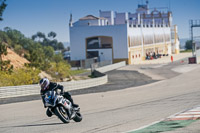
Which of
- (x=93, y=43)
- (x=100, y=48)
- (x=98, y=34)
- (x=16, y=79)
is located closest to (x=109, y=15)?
(x=93, y=43)

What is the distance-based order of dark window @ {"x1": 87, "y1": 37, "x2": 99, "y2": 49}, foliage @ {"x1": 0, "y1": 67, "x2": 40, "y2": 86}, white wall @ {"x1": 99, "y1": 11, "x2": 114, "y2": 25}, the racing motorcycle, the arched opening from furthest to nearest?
1. white wall @ {"x1": 99, "y1": 11, "x2": 114, "y2": 25}
2. dark window @ {"x1": 87, "y1": 37, "x2": 99, "y2": 49}
3. the arched opening
4. foliage @ {"x1": 0, "y1": 67, "x2": 40, "y2": 86}
5. the racing motorcycle

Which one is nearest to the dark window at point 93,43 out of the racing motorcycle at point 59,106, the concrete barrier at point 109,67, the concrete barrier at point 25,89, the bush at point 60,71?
the concrete barrier at point 109,67

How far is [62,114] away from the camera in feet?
41.3

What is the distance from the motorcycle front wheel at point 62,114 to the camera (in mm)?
12367

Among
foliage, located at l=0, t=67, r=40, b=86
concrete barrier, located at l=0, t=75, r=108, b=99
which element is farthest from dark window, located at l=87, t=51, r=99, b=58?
foliage, located at l=0, t=67, r=40, b=86

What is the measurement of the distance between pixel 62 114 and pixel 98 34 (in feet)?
206

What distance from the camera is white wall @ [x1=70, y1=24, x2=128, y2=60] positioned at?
7330cm

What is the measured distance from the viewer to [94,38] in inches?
2992

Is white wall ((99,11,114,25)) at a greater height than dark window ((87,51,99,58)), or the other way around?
white wall ((99,11,114,25))

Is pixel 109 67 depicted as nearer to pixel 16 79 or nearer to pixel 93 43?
pixel 93 43

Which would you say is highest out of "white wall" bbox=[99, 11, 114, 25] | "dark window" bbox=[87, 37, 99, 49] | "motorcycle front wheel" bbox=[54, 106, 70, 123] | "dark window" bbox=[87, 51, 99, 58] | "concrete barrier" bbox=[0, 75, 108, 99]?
"white wall" bbox=[99, 11, 114, 25]

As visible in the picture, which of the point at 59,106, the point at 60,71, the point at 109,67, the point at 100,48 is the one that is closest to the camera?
the point at 59,106

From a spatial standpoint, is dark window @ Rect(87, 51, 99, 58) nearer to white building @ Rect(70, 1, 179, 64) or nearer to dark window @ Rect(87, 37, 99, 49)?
white building @ Rect(70, 1, 179, 64)

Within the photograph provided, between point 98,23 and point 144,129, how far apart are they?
70469 mm
